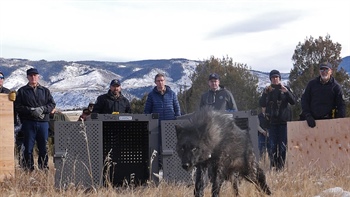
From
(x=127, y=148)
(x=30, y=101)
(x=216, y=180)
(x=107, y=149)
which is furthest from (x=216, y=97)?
(x=216, y=180)

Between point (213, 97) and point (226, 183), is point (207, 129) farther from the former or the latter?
point (213, 97)

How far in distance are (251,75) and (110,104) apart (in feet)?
86.7

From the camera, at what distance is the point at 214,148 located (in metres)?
5.83

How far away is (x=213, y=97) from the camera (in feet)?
31.5

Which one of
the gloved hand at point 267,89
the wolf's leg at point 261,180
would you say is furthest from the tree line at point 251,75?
the wolf's leg at point 261,180

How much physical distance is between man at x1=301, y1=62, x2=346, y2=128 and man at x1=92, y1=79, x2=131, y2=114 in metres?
3.08

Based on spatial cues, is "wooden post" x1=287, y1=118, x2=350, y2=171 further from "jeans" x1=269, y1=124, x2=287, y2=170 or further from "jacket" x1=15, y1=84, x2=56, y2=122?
"jacket" x1=15, y1=84, x2=56, y2=122

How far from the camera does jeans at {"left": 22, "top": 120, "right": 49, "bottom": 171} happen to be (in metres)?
9.53

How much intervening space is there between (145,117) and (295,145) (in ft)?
11.3

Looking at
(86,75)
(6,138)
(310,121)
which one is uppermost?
(86,75)

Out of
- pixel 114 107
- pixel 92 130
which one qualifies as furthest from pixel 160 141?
pixel 114 107

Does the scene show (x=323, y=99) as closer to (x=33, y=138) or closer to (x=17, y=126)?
(x=33, y=138)

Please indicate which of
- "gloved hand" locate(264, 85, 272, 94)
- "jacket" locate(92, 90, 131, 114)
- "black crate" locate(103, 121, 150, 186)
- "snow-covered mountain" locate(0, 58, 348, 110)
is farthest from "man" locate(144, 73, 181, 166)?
"snow-covered mountain" locate(0, 58, 348, 110)

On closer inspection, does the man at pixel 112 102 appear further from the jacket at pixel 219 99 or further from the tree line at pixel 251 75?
the tree line at pixel 251 75
